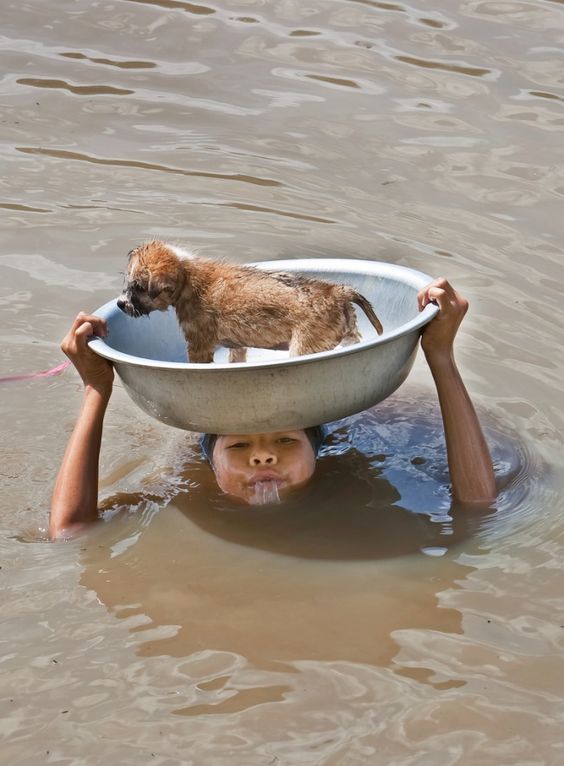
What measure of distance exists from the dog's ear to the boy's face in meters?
0.60

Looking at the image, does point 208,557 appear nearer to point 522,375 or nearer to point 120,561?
point 120,561

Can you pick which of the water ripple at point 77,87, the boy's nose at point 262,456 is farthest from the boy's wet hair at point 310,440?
the water ripple at point 77,87

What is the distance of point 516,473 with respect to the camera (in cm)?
453

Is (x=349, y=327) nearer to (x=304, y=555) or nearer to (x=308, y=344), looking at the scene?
(x=308, y=344)

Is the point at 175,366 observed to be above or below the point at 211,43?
below

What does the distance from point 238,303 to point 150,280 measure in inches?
12.0

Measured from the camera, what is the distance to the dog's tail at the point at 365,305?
3.92 m

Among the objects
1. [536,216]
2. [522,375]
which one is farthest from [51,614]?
[536,216]

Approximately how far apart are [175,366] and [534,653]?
4.33 feet

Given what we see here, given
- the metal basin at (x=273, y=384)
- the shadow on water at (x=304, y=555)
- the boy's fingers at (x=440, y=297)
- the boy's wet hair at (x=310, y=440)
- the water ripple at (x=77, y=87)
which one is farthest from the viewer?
the water ripple at (x=77, y=87)

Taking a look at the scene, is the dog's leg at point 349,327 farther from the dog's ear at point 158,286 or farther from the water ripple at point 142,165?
the water ripple at point 142,165

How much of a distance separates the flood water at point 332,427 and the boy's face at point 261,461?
5.5 inches

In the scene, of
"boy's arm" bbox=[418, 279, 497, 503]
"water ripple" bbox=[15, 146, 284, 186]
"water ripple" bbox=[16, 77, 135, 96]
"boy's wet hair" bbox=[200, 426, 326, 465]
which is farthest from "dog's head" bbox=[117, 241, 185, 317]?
"water ripple" bbox=[16, 77, 135, 96]

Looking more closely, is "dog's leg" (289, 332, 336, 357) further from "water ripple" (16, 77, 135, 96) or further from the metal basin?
"water ripple" (16, 77, 135, 96)
